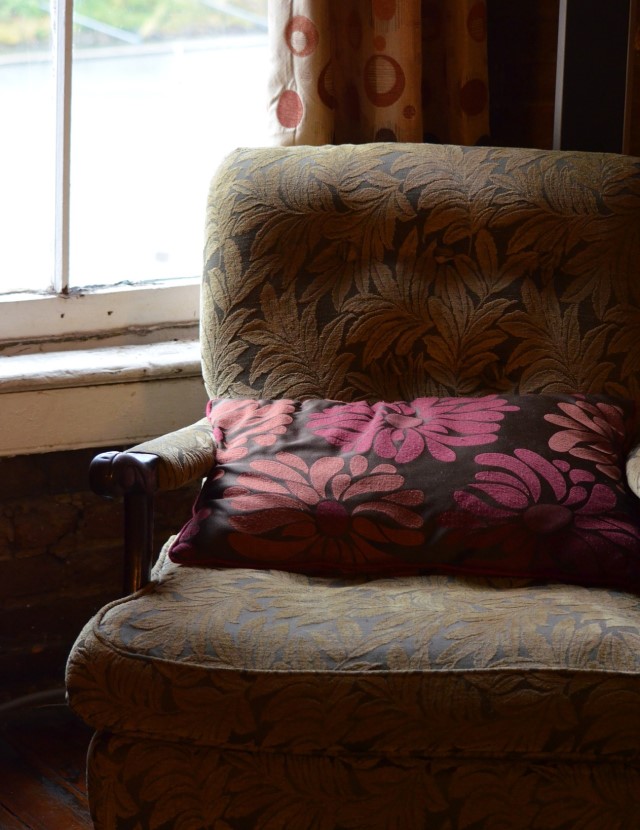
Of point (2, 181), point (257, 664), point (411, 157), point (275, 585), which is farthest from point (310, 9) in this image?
point (257, 664)

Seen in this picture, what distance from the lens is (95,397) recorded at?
6.29ft

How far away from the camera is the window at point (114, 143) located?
75.3 inches

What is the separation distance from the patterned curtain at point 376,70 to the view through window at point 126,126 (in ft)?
0.34

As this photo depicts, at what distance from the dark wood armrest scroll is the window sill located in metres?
0.57

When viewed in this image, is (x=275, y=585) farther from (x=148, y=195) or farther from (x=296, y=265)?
(x=148, y=195)

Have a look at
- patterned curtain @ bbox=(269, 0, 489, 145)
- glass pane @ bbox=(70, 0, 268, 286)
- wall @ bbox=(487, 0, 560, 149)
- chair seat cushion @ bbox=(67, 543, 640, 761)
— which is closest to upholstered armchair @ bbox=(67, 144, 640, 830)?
chair seat cushion @ bbox=(67, 543, 640, 761)

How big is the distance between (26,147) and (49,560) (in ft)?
2.65

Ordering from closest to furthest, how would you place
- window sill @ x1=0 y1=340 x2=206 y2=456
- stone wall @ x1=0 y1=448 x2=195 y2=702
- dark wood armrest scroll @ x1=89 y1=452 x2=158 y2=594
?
dark wood armrest scroll @ x1=89 y1=452 x2=158 y2=594 → window sill @ x1=0 y1=340 x2=206 y2=456 → stone wall @ x1=0 y1=448 x2=195 y2=702

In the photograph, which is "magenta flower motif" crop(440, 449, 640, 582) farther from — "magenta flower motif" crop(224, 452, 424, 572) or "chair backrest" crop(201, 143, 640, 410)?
"chair backrest" crop(201, 143, 640, 410)

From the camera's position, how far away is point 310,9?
1.87m

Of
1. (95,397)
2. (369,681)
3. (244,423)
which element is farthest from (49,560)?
(369,681)

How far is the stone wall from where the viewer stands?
1998mm

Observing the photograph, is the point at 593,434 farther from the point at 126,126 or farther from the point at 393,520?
the point at 126,126

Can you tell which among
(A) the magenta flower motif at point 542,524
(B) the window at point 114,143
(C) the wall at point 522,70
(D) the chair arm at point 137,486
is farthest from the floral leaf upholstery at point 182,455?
(C) the wall at point 522,70
